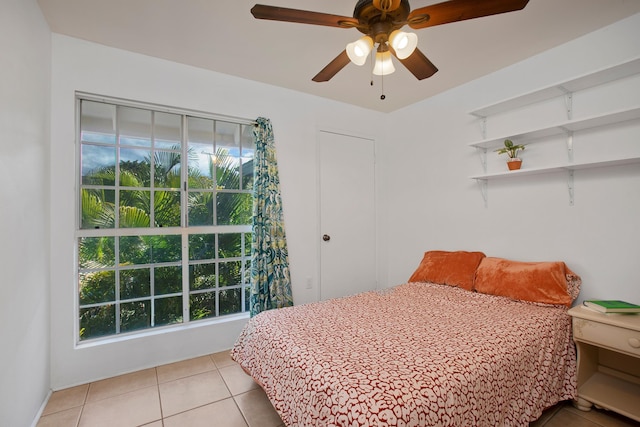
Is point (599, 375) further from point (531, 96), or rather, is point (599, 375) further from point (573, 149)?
point (531, 96)

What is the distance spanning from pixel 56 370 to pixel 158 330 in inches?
26.3

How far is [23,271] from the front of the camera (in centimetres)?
167

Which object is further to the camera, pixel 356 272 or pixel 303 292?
pixel 356 272

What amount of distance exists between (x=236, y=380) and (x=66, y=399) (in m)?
1.11

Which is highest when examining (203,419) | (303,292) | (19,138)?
(19,138)

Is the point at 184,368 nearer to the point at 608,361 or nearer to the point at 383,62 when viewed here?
the point at 383,62

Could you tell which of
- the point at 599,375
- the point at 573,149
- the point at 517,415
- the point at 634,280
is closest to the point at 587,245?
the point at 634,280

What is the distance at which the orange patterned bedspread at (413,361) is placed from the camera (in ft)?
3.92

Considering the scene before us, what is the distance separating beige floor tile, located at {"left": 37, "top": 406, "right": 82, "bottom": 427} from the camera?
1.80 metres

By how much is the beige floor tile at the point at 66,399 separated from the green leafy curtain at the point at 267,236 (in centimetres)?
130

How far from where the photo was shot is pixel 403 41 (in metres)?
1.45

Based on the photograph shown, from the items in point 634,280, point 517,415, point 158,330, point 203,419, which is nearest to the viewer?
point 517,415

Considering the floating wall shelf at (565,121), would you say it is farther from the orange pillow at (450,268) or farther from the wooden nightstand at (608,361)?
the wooden nightstand at (608,361)

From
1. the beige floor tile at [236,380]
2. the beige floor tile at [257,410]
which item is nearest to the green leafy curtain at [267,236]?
the beige floor tile at [236,380]
